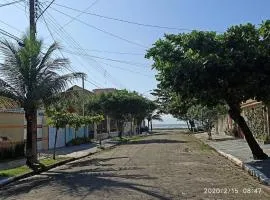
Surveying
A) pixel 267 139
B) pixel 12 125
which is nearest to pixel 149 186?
pixel 12 125

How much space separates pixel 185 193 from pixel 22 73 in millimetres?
12211

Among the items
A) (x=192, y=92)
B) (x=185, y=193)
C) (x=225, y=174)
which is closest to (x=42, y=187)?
(x=185, y=193)

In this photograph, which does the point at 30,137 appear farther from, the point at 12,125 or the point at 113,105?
the point at 113,105

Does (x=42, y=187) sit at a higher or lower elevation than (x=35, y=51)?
lower

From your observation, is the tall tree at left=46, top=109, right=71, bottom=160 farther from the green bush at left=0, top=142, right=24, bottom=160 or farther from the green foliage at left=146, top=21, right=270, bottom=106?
the green foliage at left=146, top=21, right=270, bottom=106

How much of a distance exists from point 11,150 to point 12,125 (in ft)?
13.3

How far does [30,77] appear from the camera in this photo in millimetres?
21719

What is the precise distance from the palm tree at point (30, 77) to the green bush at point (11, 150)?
15.3 ft

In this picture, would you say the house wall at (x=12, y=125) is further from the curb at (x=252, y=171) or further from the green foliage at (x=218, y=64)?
the curb at (x=252, y=171)

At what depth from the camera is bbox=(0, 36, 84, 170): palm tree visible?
21.5 meters

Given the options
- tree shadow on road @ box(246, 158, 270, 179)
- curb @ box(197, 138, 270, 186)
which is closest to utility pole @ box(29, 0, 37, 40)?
curb @ box(197, 138, 270, 186)

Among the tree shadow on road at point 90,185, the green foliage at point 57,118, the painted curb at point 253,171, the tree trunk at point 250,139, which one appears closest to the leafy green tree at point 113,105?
the green foliage at point 57,118

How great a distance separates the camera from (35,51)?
71.3ft

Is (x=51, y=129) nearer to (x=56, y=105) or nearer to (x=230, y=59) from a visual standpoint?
(x=56, y=105)
